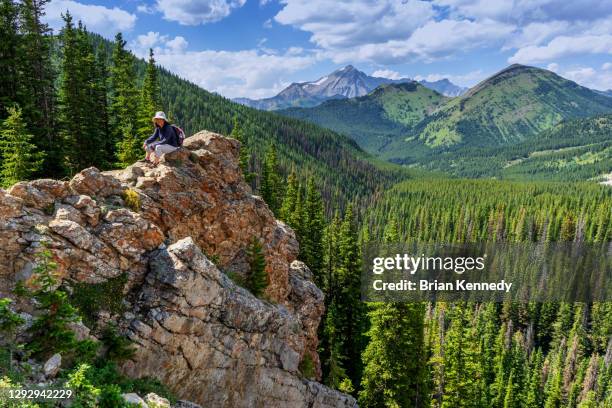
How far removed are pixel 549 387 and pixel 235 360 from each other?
2850 inches

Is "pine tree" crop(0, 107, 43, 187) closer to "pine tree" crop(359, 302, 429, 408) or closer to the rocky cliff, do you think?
the rocky cliff

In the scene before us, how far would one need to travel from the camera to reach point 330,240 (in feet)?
181

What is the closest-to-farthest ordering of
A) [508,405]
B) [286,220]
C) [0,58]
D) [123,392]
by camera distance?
[123,392]
[0,58]
[286,220]
[508,405]

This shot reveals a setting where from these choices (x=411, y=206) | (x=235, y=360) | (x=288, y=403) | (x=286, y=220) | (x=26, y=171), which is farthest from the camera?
(x=411, y=206)

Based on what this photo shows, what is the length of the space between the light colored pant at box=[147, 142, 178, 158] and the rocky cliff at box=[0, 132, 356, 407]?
511mm

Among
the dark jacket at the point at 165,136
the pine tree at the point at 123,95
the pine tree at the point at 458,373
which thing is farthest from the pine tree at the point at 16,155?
the pine tree at the point at 458,373

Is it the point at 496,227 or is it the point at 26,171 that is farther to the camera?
the point at 496,227

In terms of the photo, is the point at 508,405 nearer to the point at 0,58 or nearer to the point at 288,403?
the point at 288,403

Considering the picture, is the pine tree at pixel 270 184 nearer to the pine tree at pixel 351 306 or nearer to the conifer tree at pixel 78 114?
the pine tree at pixel 351 306

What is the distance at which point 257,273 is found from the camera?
23969mm

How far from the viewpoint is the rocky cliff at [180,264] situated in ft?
51.6

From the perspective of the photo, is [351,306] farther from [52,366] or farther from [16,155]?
[52,366]

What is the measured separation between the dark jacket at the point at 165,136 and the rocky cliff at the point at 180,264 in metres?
0.92

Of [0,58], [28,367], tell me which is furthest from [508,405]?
[0,58]
